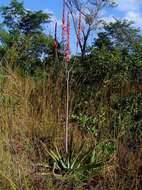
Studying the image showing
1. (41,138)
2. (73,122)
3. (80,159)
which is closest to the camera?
(80,159)

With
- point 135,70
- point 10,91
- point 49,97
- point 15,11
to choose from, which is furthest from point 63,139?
point 15,11

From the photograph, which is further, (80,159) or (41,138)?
(41,138)

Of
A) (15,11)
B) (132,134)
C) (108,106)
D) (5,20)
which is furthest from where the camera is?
(15,11)

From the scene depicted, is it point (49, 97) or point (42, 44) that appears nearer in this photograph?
point (49, 97)

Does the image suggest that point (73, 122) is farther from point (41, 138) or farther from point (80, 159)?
point (80, 159)

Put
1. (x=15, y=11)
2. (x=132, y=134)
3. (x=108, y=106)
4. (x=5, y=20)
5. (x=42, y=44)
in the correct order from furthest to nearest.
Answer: (x=15, y=11)
(x=5, y=20)
(x=42, y=44)
(x=108, y=106)
(x=132, y=134)

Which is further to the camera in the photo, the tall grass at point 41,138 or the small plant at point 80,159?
the small plant at point 80,159

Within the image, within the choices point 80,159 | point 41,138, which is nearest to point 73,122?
point 41,138

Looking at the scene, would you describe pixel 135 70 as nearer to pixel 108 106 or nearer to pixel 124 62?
pixel 124 62

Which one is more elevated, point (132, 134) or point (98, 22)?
point (98, 22)

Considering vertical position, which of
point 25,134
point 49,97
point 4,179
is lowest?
point 4,179

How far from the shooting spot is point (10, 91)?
805 centimetres

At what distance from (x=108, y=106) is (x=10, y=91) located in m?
1.40

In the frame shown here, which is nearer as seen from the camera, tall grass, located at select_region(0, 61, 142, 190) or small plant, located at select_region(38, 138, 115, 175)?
tall grass, located at select_region(0, 61, 142, 190)
